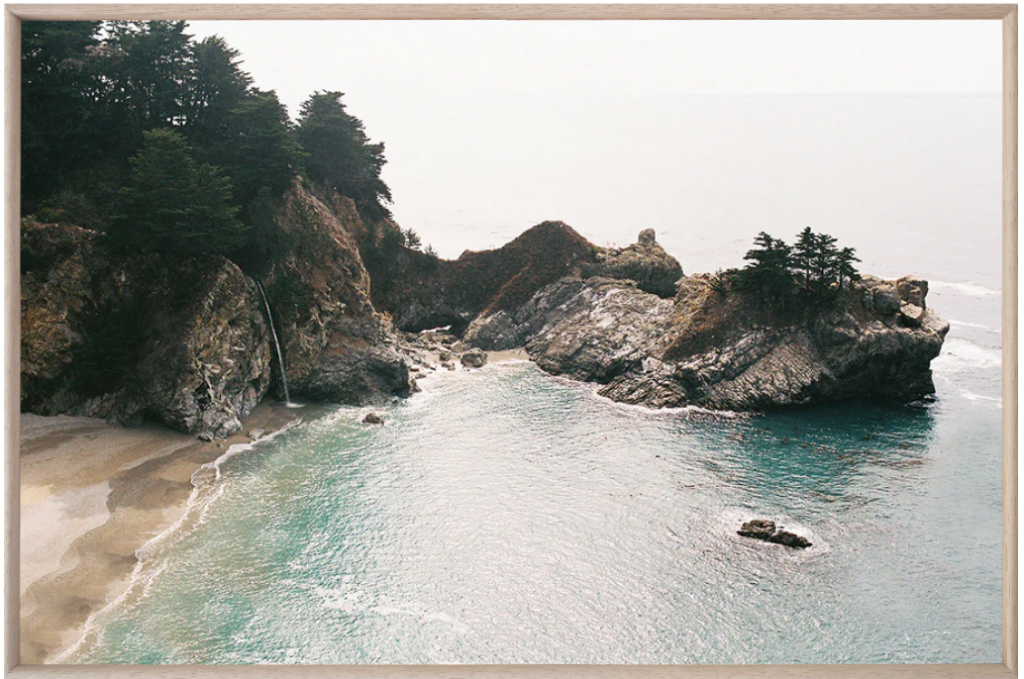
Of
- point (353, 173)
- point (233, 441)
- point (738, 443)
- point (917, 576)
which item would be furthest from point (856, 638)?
point (353, 173)

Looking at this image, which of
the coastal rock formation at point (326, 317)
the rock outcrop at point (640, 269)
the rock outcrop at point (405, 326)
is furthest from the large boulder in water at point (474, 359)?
the rock outcrop at point (640, 269)

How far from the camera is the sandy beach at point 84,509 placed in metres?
7.06

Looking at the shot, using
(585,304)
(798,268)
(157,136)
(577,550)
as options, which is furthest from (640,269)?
(157,136)

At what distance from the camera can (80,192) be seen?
10.2 metres

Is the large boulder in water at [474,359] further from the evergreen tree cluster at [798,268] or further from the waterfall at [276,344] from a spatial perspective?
the evergreen tree cluster at [798,268]

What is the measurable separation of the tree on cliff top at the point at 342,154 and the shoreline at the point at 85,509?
19.8 ft

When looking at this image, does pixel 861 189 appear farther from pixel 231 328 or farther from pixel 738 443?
pixel 231 328

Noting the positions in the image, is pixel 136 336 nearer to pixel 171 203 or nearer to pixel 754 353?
pixel 171 203

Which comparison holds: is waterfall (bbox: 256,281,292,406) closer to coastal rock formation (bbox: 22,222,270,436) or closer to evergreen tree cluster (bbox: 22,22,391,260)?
coastal rock formation (bbox: 22,222,270,436)

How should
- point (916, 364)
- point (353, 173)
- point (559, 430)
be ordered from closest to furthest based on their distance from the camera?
1. point (559, 430)
2. point (916, 364)
3. point (353, 173)

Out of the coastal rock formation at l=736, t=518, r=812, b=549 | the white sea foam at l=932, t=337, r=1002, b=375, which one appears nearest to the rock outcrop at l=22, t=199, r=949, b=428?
the white sea foam at l=932, t=337, r=1002, b=375

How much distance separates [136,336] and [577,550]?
307 inches

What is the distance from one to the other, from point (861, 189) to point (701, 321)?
22.0ft

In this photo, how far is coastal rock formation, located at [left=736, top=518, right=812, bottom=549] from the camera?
9.69 meters
